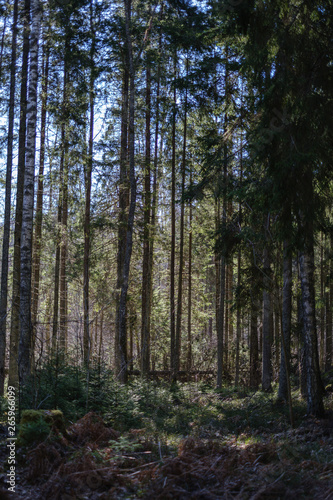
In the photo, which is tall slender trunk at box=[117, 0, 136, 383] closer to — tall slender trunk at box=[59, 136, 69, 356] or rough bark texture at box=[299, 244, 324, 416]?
tall slender trunk at box=[59, 136, 69, 356]

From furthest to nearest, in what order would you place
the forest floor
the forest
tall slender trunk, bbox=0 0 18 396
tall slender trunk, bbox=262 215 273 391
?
tall slender trunk, bbox=262 215 273 391, tall slender trunk, bbox=0 0 18 396, the forest, the forest floor

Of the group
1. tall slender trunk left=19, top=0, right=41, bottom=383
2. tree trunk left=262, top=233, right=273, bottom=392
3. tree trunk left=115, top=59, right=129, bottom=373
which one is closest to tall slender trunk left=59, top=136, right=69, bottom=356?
tree trunk left=115, top=59, right=129, bottom=373

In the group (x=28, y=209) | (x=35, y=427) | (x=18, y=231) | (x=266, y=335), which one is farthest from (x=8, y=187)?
(x=35, y=427)

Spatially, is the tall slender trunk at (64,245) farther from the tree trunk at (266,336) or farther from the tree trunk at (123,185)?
the tree trunk at (266,336)

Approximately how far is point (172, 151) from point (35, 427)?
43.8ft

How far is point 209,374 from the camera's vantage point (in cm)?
2128

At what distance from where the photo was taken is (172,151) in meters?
16.6

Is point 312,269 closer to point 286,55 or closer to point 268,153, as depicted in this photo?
point 268,153

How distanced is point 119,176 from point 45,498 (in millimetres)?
12529

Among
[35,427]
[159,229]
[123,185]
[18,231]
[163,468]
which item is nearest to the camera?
[163,468]

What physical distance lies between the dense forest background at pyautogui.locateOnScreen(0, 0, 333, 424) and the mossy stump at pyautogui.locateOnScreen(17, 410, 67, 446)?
1942 mm

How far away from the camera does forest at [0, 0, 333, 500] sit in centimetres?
438

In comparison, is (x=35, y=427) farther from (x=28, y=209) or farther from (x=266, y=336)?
(x=266, y=336)

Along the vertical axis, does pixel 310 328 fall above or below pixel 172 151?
below
